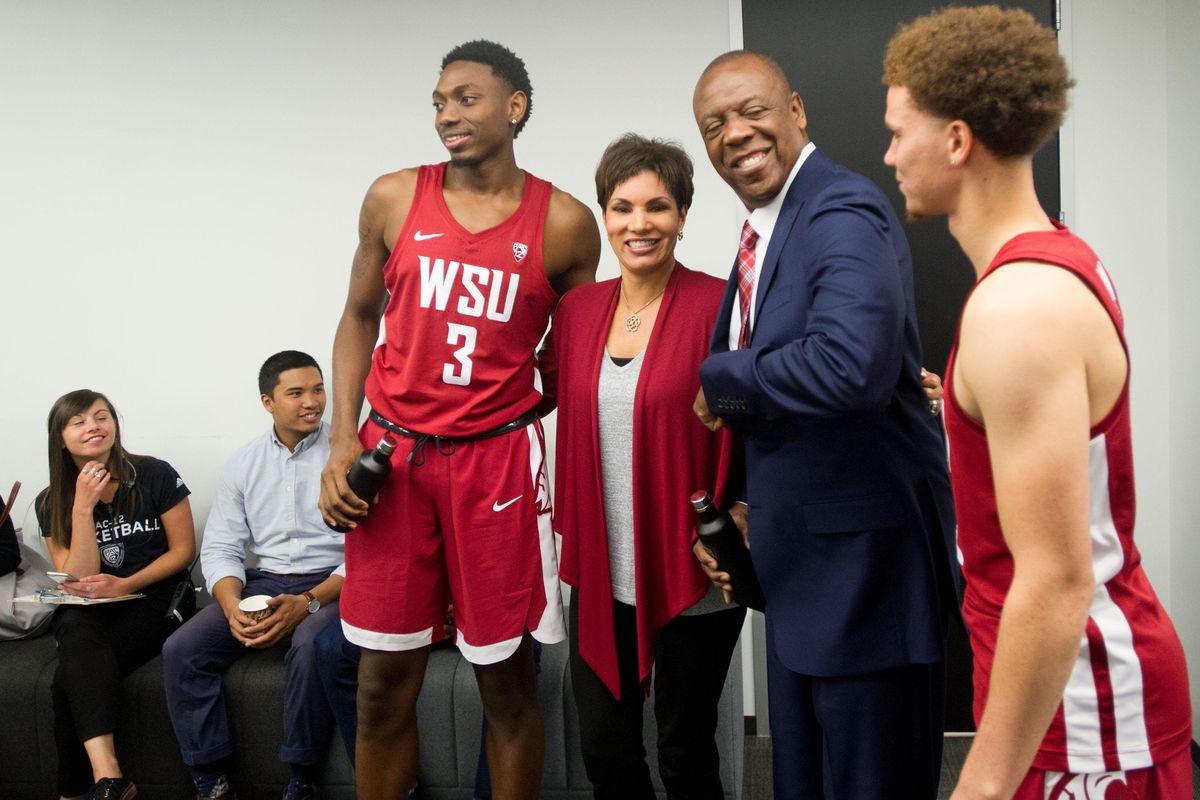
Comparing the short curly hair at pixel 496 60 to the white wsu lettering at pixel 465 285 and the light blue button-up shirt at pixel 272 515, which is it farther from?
the light blue button-up shirt at pixel 272 515

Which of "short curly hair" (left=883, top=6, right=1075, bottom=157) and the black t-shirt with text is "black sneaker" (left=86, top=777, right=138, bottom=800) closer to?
the black t-shirt with text

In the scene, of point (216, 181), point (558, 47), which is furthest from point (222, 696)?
point (558, 47)

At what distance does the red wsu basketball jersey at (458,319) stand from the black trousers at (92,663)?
50.2 inches

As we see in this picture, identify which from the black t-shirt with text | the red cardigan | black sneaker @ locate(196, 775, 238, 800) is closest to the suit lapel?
the red cardigan

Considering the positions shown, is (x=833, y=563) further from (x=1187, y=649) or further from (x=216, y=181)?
(x=216, y=181)

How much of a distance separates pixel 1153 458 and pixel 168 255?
2998 mm

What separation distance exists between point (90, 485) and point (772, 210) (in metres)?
2.21

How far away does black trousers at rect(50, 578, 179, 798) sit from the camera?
100 inches

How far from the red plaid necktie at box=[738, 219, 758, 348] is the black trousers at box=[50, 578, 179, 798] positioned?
6.52 ft

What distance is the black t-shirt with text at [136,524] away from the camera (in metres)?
2.90

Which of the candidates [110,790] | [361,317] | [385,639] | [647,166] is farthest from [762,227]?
[110,790]

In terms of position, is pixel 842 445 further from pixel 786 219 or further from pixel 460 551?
pixel 460 551

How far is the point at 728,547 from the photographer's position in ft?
5.16

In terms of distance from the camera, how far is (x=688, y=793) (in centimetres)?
186
